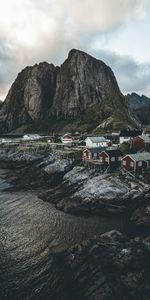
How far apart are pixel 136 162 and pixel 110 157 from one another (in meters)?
9.58

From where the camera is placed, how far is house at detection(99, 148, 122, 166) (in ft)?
249

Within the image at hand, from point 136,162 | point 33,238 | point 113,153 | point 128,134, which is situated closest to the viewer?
point 33,238

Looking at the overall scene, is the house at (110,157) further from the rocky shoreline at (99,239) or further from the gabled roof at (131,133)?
the gabled roof at (131,133)

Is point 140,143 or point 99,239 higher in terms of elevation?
point 140,143

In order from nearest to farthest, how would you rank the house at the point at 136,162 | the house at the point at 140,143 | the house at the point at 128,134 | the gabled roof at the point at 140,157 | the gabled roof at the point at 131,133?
the house at the point at 136,162 < the gabled roof at the point at 140,157 < the house at the point at 140,143 < the gabled roof at the point at 131,133 < the house at the point at 128,134

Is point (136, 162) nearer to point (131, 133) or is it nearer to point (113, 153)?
point (113, 153)

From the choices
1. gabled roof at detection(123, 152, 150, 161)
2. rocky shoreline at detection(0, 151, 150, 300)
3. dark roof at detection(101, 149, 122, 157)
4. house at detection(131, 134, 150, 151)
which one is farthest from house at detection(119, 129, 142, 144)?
gabled roof at detection(123, 152, 150, 161)

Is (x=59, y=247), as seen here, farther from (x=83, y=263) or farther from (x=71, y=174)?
(x=71, y=174)

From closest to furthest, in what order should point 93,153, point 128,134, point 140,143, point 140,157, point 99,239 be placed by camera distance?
→ point 99,239 → point 140,157 → point 93,153 → point 140,143 → point 128,134

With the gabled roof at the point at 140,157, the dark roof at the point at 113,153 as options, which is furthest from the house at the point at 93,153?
the gabled roof at the point at 140,157

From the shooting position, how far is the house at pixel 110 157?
7575 cm

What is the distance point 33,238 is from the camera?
4597 centimetres

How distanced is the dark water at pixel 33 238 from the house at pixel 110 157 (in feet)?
69.1

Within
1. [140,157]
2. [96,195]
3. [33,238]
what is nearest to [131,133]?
[140,157]
